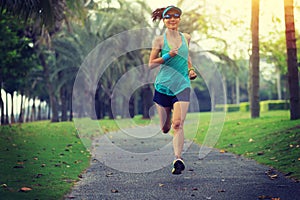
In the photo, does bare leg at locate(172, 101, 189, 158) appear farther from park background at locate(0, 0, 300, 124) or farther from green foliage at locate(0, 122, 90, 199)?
park background at locate(0, 0, 300, 124)

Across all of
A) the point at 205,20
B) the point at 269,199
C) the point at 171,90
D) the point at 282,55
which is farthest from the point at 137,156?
the point at 282,55

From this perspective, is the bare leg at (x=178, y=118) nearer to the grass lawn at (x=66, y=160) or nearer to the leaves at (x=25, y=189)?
the grass lawn at (x=66, y=160)

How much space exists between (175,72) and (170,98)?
0.41 metres

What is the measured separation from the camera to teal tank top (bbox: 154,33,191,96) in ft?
22.5

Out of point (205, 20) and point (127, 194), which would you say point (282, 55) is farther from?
point (127, 194)

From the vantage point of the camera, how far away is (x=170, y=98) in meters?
7.14

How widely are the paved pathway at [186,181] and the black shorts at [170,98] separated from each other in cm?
106

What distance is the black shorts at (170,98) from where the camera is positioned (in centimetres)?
698

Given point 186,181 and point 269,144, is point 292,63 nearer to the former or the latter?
point 269,144

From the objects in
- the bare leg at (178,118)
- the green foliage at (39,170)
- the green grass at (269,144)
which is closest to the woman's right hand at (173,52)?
the bare leg at (178,118)

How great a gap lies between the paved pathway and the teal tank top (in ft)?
4.18

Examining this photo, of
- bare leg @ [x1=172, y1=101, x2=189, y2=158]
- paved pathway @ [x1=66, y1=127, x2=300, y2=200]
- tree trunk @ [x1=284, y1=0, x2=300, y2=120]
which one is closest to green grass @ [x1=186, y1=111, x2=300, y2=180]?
paved pathway @ [x1=66, y1=127, x2=300, y2=200]

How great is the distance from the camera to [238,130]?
17109 mm

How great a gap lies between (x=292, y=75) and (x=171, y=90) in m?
9.71
